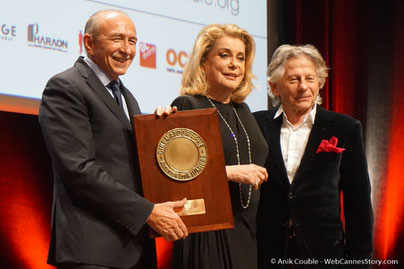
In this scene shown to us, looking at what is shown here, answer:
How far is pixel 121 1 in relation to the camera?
3350mm

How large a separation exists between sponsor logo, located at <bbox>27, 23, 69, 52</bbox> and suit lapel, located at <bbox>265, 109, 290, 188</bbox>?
1218 millimetres

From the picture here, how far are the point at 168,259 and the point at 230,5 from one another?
1928 mm

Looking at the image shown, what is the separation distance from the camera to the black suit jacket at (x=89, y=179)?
5.62ft

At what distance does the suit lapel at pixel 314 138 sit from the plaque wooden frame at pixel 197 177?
2.16ft

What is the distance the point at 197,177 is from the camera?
1.91 meters

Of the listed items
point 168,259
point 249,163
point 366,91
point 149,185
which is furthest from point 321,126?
point 366,91

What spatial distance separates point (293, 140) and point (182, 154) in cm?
85

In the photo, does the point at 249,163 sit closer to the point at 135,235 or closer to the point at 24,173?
the point at 135,235

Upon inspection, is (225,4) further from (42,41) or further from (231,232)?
(231,232)

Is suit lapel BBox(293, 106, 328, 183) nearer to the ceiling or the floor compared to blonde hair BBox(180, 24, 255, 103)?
nearer to the floor

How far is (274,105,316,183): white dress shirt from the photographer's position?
2.55 meters

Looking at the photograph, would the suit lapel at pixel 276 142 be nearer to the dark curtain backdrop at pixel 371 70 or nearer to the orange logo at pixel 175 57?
the orange logo at pixel 175 57

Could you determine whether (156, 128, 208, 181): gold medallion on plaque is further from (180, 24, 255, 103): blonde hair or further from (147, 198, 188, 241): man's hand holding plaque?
(180, 24, 255, 103): blonde hair

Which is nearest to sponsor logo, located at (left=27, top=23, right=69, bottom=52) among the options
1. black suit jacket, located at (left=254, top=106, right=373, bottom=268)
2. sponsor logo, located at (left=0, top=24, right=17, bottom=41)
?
sponsor logo, located at (left=0, top=24, right=17, bottom=41)
